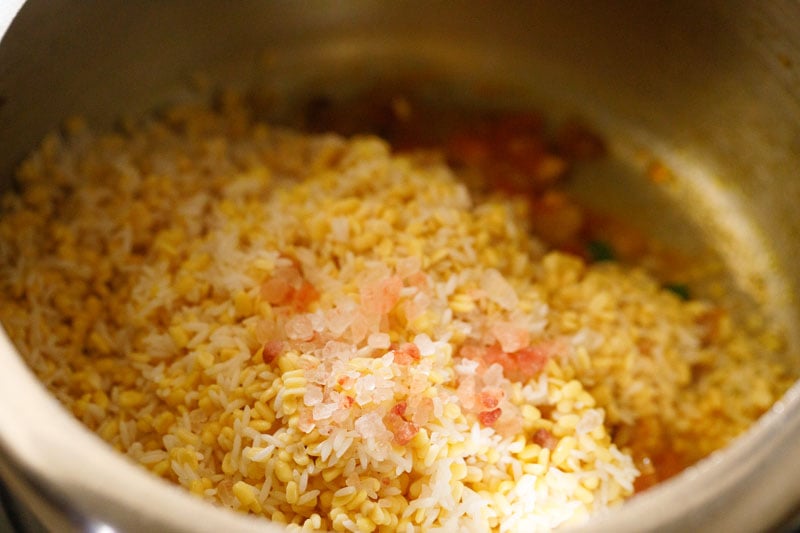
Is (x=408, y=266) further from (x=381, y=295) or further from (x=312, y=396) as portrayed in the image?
(x=312, y=396)

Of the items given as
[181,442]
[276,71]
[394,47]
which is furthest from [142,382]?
[394,47]

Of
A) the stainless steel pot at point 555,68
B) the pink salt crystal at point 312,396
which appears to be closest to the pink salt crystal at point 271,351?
the pink salt crystal at point 312,396

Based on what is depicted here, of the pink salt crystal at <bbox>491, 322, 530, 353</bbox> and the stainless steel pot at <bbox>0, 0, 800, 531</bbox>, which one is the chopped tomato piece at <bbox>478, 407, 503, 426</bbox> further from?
the stainless steel pot at <bbox>0, 0, 800, 531</bbox>

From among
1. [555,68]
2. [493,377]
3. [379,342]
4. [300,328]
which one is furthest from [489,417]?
[555,68]

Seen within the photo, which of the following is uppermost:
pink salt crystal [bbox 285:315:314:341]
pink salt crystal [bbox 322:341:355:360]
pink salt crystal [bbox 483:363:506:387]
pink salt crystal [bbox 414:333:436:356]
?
pink salt crystal [bbox 483:363:506:387]

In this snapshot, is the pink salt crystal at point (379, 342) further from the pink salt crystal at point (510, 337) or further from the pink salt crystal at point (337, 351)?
the pink salt crystal at point (510, 337)

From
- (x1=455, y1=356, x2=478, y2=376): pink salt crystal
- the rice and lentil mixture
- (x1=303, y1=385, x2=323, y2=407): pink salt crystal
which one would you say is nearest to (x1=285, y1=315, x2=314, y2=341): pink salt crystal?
the rice and lentil mixture

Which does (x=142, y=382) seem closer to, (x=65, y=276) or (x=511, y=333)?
(x=65, y=276)
